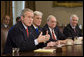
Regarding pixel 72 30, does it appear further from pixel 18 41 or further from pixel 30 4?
pixel 18 41

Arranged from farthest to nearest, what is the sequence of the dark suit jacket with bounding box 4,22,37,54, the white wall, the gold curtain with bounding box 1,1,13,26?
the white wall < the gold curtain with bounding box 1,1,13,26 < the dark suit jacket with bounding box 4,22,37,54

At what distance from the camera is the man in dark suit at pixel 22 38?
3.46 meters

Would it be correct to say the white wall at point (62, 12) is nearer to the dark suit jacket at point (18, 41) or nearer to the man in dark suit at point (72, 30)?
the man in dark suit at point (72, 30)

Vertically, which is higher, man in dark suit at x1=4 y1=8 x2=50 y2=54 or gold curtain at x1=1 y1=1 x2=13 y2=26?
gold curtain at x1=1 y1=1 x2=13 y2=26

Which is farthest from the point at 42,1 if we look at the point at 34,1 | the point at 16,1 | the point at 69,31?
the point at 69,31

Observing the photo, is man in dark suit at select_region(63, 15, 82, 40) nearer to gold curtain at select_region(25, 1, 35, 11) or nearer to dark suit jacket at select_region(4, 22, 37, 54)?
gold curtain at select_region(25, 1, 35, 11)

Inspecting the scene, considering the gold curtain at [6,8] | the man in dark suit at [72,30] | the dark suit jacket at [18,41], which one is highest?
the gold curtain at [6,8]

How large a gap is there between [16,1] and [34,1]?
Answer: 169cm

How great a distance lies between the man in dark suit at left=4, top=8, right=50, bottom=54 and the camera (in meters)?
3.46

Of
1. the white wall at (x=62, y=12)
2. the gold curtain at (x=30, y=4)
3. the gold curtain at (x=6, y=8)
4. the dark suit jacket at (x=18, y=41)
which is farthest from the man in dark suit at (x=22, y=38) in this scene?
the white wall at (x=62, y=12)

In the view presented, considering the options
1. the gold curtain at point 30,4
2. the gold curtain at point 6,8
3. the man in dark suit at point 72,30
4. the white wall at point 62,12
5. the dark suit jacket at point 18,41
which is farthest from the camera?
the white wall at point 62,12

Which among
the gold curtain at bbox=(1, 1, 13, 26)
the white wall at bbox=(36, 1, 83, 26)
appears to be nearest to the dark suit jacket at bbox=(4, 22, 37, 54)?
the gold curtain at bbox=(1, 1, 13, 26)

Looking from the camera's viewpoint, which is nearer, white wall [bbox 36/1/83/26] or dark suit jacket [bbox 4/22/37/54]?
dark suit jacket [bbox 4/22/37/54]

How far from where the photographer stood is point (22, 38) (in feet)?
11.6
